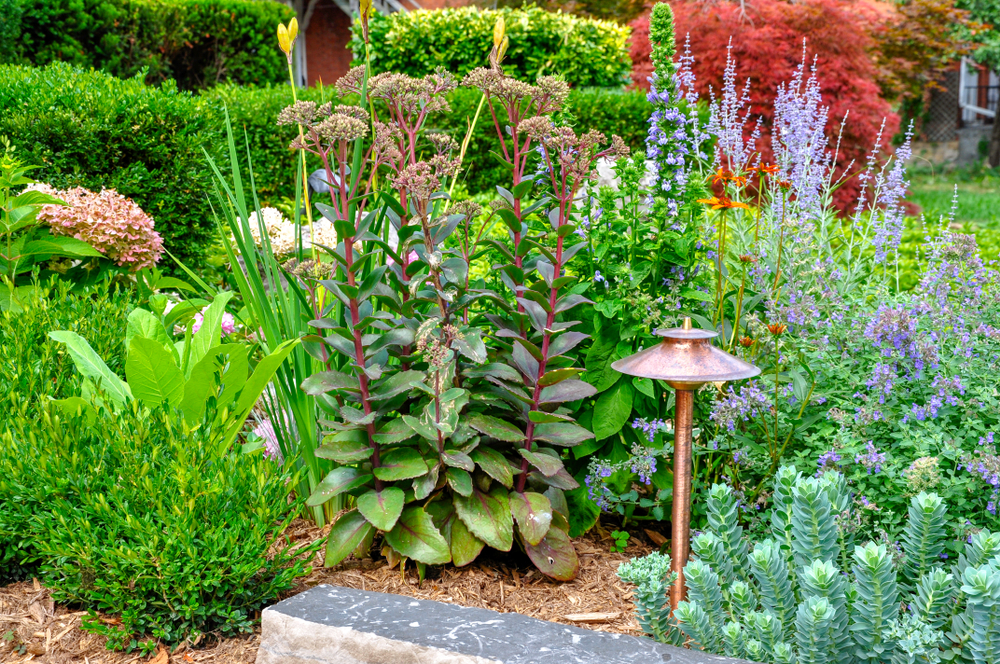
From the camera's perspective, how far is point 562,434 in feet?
8.21

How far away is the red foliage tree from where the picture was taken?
28.7ft

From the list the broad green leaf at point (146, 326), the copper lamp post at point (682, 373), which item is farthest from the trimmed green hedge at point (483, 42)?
the copper lamp post at point (682, 373)

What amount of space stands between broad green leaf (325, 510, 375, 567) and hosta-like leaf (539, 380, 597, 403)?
2.17 feet

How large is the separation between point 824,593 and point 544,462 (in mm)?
887

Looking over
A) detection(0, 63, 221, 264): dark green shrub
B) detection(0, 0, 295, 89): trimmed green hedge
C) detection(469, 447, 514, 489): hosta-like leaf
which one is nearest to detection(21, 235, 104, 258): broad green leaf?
detection(0, 63, 221, 264): dark green shrub

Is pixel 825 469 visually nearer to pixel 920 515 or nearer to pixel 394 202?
pixel 920 515

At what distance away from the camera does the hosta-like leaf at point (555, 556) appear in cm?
249

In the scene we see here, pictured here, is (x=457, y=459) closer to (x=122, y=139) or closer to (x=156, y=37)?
(x=122, y=139)

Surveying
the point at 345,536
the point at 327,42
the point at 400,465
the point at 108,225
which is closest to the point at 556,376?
the point at 400,465

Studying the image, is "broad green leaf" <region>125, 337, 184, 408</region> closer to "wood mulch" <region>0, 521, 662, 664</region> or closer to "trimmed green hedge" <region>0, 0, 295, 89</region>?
"wood mulch" <region>0, 521, 662, 664</region>

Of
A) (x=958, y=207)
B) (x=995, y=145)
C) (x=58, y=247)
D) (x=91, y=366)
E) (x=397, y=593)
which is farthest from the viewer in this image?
(x=995, y=145)

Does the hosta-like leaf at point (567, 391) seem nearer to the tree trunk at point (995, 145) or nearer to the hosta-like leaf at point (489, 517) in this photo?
the hosta-like leaf at point (489, 517)

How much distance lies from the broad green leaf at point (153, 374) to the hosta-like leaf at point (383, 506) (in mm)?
698

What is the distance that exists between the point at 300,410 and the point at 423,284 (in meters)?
0.66
